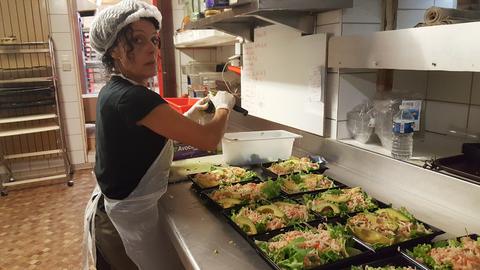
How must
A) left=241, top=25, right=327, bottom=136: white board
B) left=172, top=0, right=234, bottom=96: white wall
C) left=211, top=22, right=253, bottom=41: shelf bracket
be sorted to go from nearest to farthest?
1. left=241, top=25, right=327, bottom=136: white board
2. left=211, top=22, right=253, bottom=41: shelf bracket
3. left=172, top=0, right=234, bottom=96: white wall

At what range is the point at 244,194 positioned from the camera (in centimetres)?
114

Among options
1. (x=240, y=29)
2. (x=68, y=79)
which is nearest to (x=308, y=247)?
(x=240, y=29)

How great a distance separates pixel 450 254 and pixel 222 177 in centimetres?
78

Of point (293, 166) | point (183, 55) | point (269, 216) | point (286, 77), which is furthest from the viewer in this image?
point (183, 55)

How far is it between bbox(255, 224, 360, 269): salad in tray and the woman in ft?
1.40

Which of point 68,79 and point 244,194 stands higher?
point 68,79

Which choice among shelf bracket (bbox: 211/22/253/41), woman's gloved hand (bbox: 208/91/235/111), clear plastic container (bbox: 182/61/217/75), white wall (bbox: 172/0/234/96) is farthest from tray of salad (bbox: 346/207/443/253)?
white wall (bbox: 172/0/234/96)

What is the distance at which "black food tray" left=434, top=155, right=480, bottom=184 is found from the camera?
100cm

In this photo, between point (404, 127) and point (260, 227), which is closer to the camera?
point (260, 227)

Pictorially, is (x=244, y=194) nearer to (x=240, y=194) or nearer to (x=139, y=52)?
(x=240, y=194)

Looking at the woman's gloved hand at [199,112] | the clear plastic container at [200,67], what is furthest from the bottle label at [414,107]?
the clear plastic container at [200,67]

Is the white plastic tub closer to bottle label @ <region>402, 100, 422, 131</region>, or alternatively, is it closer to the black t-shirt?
the black t-shirt

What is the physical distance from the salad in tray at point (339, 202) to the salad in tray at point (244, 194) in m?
0.11

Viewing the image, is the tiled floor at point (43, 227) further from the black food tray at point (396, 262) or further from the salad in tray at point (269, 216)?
the black food tray at point (396, 262)
